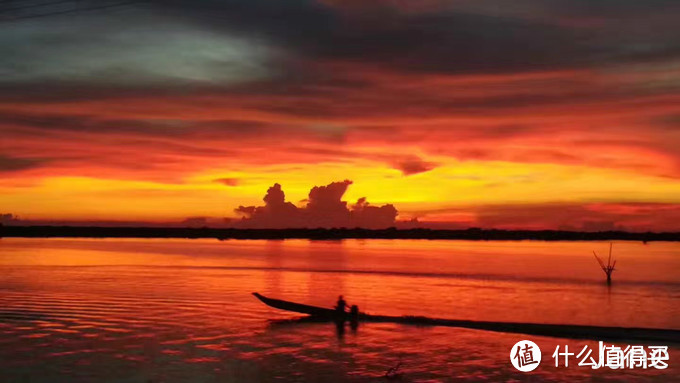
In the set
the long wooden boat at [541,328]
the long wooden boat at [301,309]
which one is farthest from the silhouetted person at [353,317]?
the long wooden boat at [301,309]

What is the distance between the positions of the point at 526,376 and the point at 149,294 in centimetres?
3050

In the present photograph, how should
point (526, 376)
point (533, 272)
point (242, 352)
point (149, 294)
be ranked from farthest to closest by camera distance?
point (533, 272) < point (149, 294) < point (242, 352) < point (526, 376)

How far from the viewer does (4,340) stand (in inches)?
1120

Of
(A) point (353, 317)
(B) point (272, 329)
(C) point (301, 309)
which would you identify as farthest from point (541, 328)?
(B) point (272, 329)

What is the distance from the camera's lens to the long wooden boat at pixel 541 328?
1191 inches

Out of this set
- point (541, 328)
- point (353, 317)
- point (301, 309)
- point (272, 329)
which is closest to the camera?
point (541, 328)

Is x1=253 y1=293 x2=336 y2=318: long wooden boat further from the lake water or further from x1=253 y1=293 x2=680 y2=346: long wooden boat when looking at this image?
the lake water

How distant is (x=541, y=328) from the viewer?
1276 inches

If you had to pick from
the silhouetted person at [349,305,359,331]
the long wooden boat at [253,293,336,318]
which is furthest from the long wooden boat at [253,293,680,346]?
the silhouetted person at [349,305,359,331]

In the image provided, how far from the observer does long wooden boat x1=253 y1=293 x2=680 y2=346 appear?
30250 millimetres

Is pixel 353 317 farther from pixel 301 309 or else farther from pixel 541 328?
pixel 541 328

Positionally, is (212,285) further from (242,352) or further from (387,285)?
(242,352)

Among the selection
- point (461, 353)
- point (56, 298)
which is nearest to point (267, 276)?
point (56, 298)

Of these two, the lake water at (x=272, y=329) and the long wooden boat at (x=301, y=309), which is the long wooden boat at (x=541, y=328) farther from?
the lake water at (x=272, y=329)
